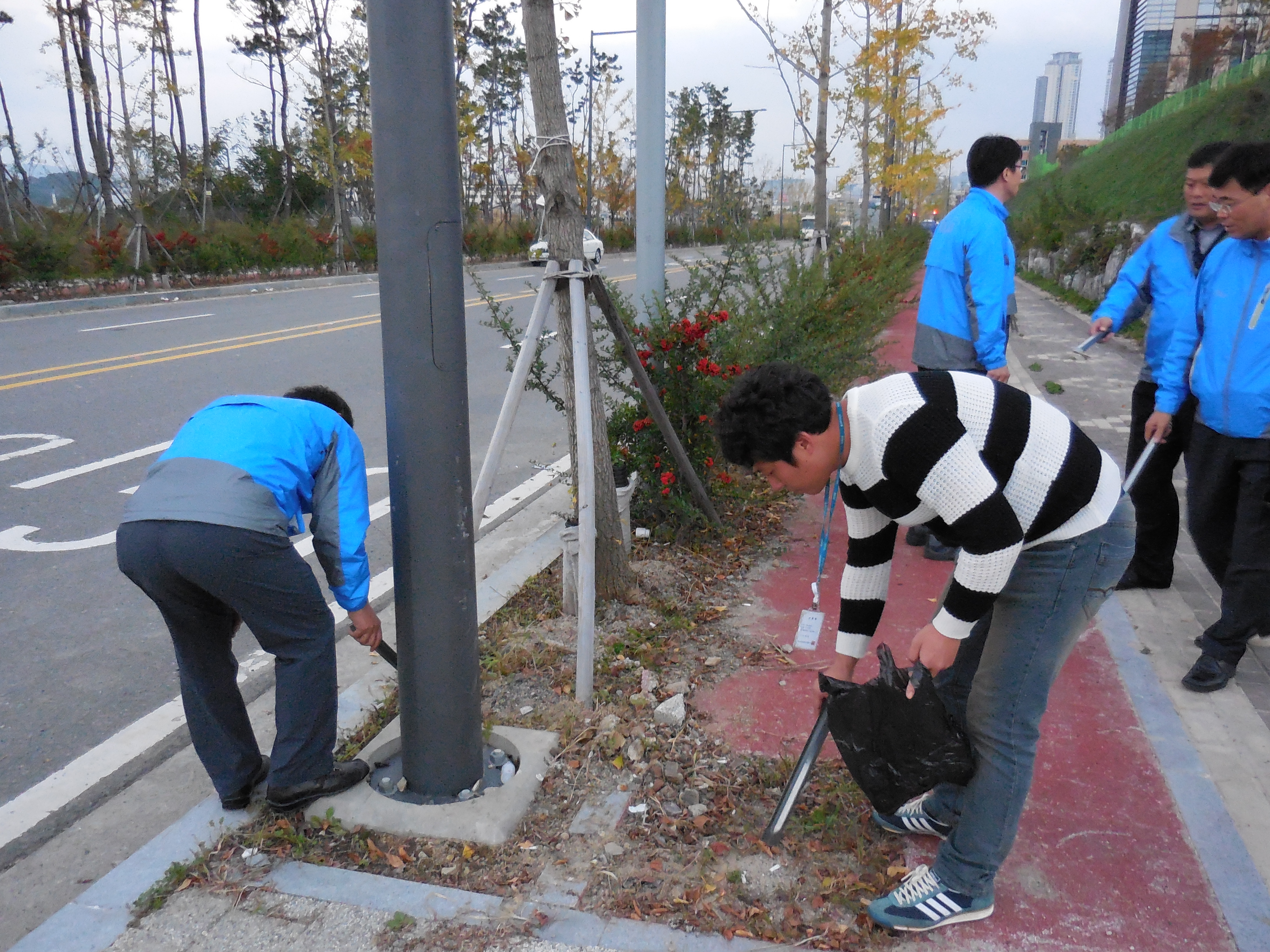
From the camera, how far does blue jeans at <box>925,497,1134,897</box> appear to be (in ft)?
7.11

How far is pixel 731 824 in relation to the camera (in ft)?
9.04

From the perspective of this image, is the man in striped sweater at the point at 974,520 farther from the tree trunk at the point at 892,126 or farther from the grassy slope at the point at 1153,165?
the tree trunk at the point at 892,126

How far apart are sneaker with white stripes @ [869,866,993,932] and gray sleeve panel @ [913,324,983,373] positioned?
8.51 ft

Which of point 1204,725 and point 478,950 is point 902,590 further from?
point 478,950

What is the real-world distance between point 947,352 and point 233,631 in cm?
330

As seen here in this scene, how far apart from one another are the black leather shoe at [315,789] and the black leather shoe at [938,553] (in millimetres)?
3084

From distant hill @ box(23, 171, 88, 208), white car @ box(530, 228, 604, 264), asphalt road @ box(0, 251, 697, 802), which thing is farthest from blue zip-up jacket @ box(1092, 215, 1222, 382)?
distant hill @ box(23, 171, 88, 208)

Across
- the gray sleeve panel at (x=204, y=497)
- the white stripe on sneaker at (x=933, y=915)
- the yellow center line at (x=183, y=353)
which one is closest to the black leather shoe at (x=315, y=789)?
the gray sleeve panel at (x=204, y=497)

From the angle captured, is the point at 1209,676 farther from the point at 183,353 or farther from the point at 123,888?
the point at 183,353

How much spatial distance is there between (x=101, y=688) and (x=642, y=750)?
7.00ft

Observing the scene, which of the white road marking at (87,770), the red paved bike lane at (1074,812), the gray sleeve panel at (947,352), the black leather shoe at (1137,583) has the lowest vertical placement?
the white road marking at (87,770)

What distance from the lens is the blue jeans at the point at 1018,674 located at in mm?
2166

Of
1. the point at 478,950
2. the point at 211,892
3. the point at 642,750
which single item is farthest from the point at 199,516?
the point at 642,750

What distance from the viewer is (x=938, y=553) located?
4.80 meters
